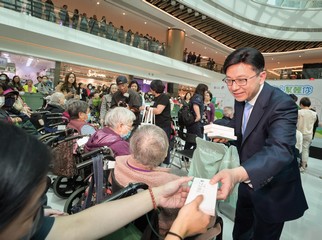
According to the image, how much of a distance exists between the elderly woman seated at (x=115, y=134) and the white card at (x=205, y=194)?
1138 millimetres

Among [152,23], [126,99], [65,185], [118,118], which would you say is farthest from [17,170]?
[152,23]

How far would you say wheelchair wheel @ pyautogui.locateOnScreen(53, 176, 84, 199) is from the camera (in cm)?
252

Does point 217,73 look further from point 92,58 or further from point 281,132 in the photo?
point 281,132

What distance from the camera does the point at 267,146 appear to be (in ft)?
3.42

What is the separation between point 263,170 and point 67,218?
809mm

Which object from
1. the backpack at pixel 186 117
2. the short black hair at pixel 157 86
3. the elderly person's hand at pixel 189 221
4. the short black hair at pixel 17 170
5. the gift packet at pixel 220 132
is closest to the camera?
the short black hair at pixel 17 170

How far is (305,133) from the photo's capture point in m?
4.48

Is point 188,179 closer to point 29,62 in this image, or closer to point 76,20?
point 76,20

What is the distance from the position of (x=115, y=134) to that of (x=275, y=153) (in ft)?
4.34

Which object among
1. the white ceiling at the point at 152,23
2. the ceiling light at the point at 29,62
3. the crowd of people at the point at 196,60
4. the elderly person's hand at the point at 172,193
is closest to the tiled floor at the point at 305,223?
the elderly person's hand at the point at 172,193

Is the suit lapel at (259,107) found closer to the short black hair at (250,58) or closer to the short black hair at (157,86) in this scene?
the short black hair at (250,58)

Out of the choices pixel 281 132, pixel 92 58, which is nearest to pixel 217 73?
pixel 92 58

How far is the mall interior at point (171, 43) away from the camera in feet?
23.9

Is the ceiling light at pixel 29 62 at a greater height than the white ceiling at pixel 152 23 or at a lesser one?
lesser
